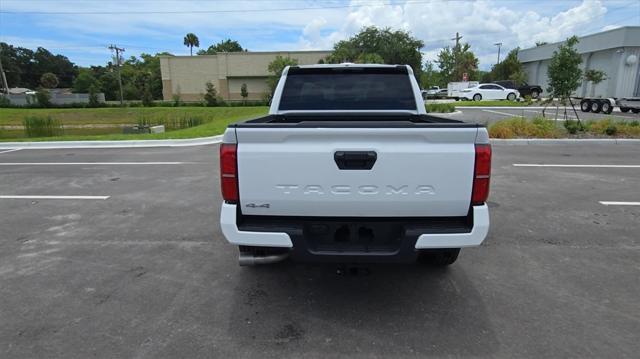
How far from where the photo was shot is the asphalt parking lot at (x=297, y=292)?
9.62ft

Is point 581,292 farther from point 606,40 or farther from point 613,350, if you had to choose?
point 606,40

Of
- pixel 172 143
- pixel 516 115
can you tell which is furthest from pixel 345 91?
pixel 516 115

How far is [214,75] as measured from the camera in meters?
58.9

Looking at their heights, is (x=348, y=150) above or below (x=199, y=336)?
above

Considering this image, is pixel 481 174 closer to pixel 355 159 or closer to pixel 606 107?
pixel 355 159

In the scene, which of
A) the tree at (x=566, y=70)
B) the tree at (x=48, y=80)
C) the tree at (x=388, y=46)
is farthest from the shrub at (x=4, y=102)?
the tree at (x=48, y=80)

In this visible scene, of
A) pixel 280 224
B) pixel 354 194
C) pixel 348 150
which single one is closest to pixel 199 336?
pixel 280 224

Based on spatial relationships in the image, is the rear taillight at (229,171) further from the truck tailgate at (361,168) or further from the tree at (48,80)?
the tree at (48,80)

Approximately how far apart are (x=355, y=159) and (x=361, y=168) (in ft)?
0.28

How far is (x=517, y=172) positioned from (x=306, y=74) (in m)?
5.92

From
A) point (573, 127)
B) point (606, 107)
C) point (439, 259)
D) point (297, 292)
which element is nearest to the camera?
point (297, 292)

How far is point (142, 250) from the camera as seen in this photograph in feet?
15.5

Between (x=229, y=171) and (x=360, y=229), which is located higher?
(x=229, y=171)

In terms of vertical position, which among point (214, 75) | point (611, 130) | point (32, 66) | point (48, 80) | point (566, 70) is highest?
point (32, 66)
